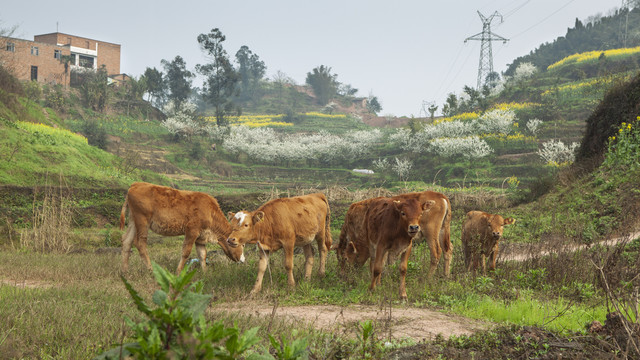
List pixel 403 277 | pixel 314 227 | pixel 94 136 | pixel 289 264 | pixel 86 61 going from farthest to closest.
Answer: pixel 86 61 < pixel 94 136 < pixel 314 227 < pixel 289 264 < pixel 403 277

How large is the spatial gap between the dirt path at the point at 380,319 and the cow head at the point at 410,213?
1.09 metres

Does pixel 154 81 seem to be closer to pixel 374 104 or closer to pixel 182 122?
pixel 182 122

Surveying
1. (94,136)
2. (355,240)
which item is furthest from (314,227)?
(94,136)

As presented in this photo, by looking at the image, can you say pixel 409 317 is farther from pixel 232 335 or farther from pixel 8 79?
pixel 8 79

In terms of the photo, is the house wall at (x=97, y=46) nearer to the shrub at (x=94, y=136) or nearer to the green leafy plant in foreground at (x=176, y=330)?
the shrub at (x=94, y=136)

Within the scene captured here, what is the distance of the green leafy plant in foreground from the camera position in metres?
2.04

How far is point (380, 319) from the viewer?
18.0 ft

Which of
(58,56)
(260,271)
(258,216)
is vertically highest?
(58,56)

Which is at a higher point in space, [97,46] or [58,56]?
[97,46]

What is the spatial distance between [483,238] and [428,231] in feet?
4.15

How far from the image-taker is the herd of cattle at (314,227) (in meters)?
7.61

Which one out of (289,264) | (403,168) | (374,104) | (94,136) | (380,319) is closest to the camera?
(380,319)

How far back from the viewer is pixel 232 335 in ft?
7.04

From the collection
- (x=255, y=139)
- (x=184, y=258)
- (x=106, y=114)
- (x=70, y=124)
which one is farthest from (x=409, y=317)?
(x=106, y=114)
